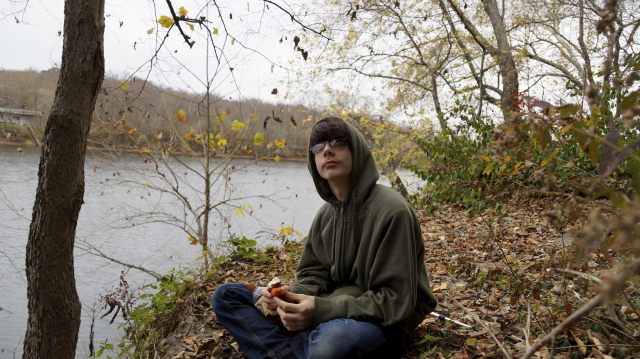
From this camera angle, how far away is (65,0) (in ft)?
8.95

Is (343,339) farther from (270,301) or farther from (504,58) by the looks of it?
(504,58)

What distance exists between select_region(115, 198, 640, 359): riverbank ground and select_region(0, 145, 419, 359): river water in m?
1.30

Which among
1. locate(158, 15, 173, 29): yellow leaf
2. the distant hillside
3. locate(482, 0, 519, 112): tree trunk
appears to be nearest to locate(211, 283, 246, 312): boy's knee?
locate(158, 15, 173, 29): yellow leaf

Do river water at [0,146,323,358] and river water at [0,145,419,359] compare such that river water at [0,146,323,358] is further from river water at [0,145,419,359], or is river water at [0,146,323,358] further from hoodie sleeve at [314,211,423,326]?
hoodie sleeve at [314,211,423,326]

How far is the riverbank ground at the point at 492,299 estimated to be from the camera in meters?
1.99

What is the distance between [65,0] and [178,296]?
2.61m

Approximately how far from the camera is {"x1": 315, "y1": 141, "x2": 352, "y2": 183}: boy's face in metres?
2.42

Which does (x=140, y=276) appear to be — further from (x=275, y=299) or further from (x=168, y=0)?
(x=275, y=299)

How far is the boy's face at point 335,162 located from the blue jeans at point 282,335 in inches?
30.8

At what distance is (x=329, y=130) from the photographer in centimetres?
243

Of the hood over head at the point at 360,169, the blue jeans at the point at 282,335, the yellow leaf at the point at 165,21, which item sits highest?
the yellow leaf at the point at 165,21

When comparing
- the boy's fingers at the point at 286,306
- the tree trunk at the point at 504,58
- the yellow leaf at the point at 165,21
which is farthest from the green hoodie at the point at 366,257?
the tree trunk at the point at 504,58

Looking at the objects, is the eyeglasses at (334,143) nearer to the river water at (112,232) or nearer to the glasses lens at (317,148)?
the glasses lens at (317,148)

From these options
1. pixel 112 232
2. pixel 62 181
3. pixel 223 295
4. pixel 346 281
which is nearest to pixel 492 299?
pixel 346 281
